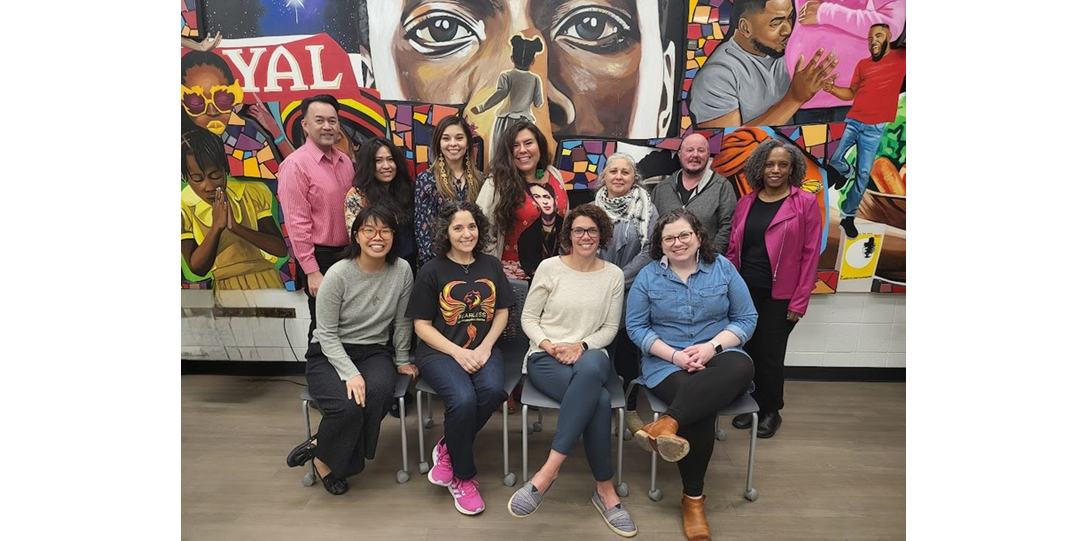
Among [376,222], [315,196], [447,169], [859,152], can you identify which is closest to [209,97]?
[315,196]

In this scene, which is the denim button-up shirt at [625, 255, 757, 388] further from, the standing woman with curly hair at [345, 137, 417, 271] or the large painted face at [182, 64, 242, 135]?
the large painted face at [182, 64, 242, 135]

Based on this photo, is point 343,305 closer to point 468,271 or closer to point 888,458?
point 468,271

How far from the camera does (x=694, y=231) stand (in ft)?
7.30

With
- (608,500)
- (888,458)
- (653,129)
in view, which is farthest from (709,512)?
(653,129)

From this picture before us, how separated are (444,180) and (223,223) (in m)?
1.68

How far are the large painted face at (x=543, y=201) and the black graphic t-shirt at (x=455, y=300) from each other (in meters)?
0.44

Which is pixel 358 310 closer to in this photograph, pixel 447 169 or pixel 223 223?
pixel 447 169

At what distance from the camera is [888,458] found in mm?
2596

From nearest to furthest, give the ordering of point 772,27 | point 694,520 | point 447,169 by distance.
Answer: point 694,520 → point 447,169 → point 772,27

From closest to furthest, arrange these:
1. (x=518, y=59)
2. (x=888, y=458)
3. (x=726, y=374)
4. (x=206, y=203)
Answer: (x=726, y=374) → (x=888, y=458) → (x=518, y=59) → (x=206, y=203)

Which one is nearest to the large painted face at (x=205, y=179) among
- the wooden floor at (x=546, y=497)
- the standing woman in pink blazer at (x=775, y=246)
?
the wooden floor at (x=546, y=497)

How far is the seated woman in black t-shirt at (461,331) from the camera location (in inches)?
85.2

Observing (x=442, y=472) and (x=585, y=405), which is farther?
(x=442, y=472)

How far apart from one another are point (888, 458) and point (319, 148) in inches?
127
